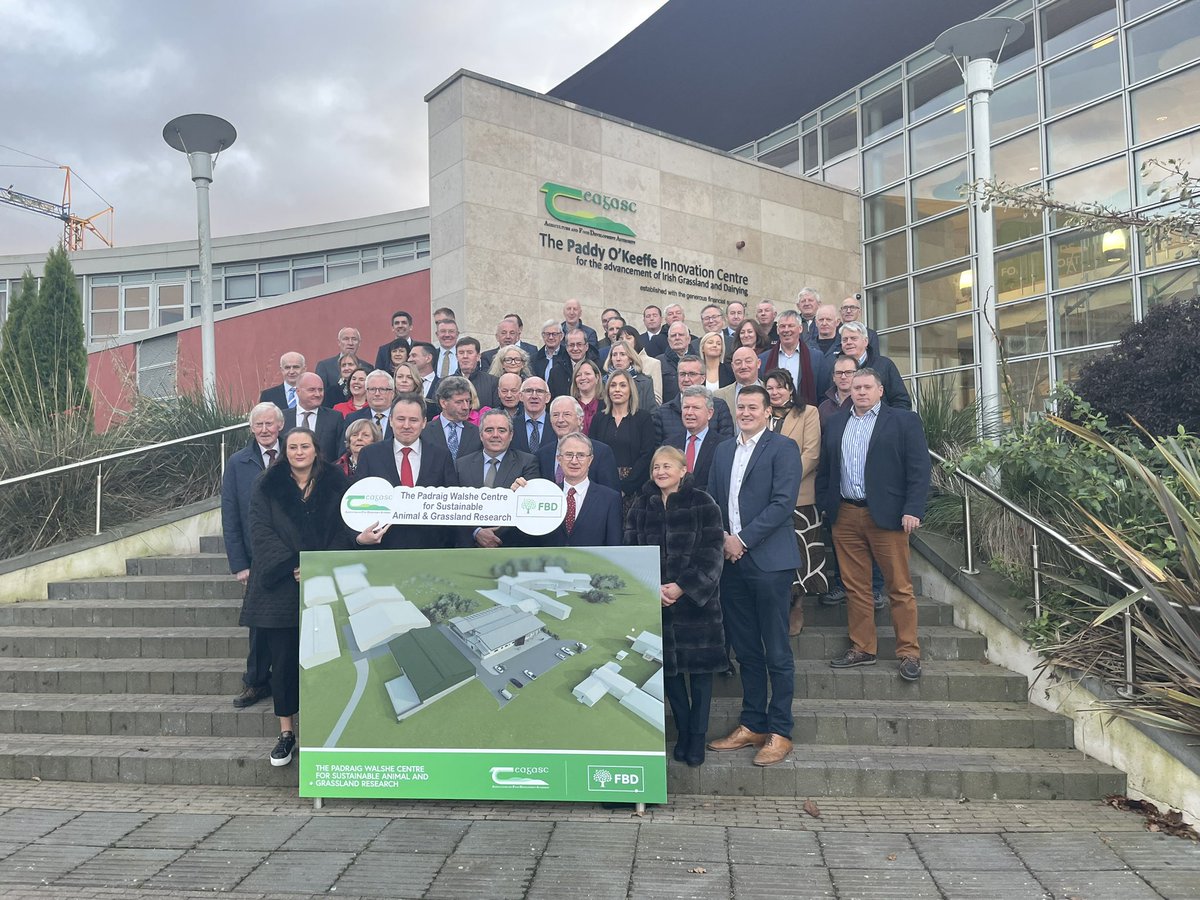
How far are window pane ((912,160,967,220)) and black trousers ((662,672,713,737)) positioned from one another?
14.3 meters

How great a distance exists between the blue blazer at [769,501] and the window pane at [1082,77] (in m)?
13.2

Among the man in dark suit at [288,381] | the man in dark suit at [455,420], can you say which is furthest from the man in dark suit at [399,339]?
the man in dark suit at [455,420]

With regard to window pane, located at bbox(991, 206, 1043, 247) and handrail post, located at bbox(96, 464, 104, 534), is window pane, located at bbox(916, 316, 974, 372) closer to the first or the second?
window pane, located at bbox(991, 206, 1043, 247)

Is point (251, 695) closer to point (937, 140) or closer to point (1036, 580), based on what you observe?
point (1036, 580)

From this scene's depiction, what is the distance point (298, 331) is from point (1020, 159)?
43.1 ft

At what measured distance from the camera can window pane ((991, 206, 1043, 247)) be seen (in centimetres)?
1478

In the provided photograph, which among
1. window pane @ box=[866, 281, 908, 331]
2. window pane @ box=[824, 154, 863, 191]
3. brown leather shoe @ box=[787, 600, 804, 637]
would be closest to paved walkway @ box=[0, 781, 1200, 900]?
brown leather shoe @ box=[787, 600, 804, 637]

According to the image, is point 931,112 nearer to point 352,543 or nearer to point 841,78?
point 841,78

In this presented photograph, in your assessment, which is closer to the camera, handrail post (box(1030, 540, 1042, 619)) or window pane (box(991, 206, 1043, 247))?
handrail post (box(1030, 540, 1042, 619))

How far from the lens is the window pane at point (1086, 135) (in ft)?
45.4

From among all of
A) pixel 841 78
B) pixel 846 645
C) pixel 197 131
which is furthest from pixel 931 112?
pixel 846 645

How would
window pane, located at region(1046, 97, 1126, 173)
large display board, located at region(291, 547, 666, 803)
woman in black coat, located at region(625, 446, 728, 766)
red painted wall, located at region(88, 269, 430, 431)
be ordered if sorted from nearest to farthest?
large display board, located at region(291, 547, 666, 803)
woman in black coat, located at region(625, 446, 728, 766)
red painted wall, located at region(88, 269, 430, 431)
window pane, located at region(1046, 97, 1126, 173)

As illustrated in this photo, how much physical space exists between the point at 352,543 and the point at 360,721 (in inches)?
38.8

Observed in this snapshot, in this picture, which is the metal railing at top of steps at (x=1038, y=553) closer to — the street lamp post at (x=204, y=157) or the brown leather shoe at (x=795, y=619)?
the brown leather shoe at (x=795, y=619)
